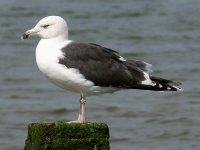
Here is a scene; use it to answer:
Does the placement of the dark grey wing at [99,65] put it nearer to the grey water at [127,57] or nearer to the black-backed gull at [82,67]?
the black-backed gull at [82,67]

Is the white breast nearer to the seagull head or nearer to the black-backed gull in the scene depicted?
the black-backed gull

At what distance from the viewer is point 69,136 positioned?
6.35 m

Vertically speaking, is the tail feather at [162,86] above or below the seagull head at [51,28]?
below

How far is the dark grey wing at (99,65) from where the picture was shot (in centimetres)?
727

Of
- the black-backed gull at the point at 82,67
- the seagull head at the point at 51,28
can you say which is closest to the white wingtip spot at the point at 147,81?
the black-backed gull at the point at 82,67

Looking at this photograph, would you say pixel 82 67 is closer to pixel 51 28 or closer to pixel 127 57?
pixel 51 28

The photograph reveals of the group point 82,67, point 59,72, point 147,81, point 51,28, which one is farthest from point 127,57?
point 59,72

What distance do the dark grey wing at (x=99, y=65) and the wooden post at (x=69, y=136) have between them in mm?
944

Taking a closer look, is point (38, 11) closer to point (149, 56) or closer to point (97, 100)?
point (149, 56)

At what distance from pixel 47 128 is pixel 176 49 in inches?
379

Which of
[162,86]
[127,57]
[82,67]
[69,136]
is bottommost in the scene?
[69,136]

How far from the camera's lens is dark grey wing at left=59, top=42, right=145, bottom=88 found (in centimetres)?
727

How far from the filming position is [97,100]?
40.6 ft

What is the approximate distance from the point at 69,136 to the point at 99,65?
4.08ft
